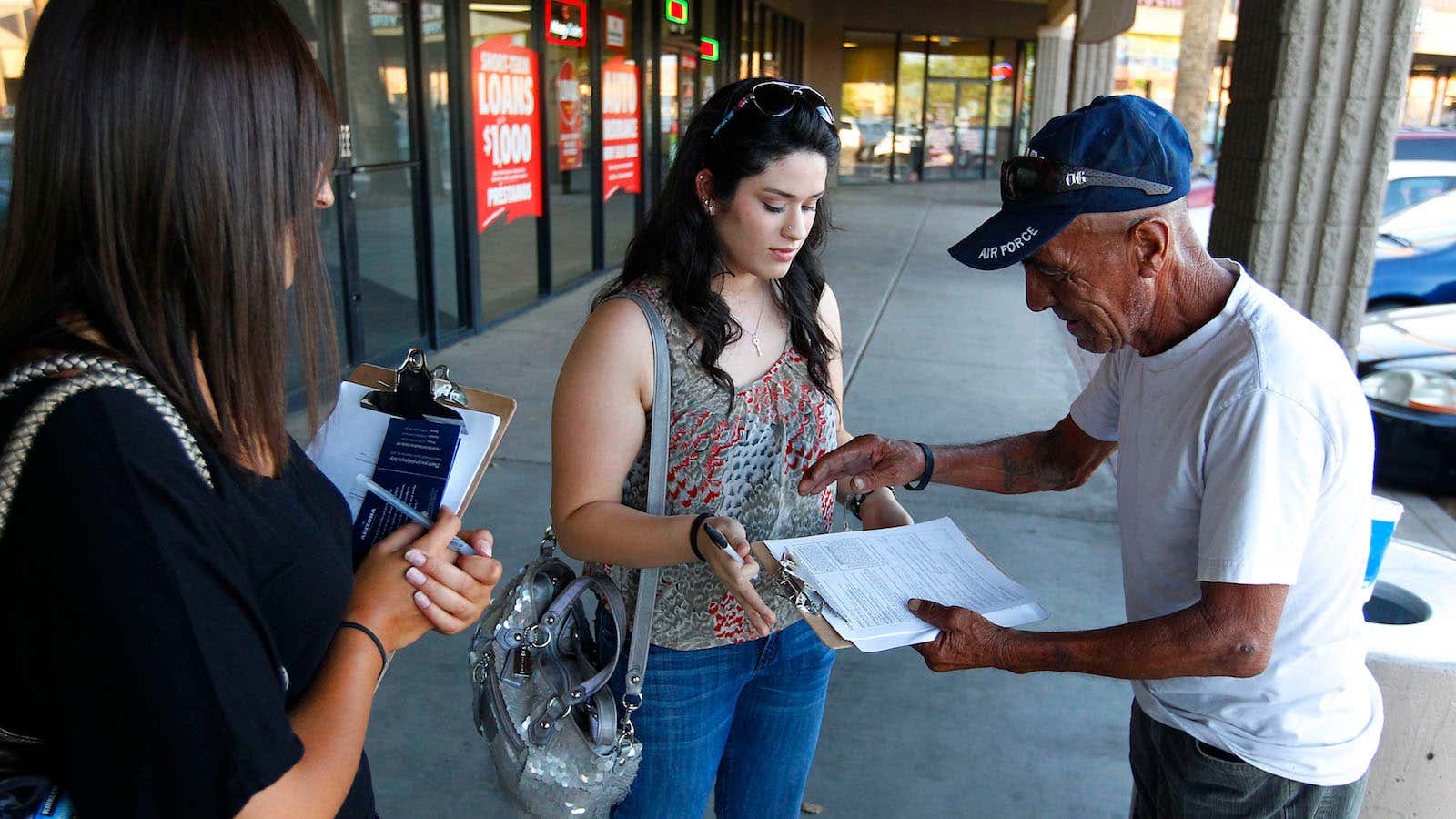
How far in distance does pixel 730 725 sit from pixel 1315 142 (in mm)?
3702

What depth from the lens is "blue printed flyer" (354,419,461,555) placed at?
1.37m

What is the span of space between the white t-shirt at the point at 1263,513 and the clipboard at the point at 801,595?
20.4 inches

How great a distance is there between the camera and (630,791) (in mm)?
1918

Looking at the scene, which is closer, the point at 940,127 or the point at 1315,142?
the point at 1315,142

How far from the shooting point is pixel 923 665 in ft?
12.1

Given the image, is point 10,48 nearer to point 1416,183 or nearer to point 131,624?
point 131,624

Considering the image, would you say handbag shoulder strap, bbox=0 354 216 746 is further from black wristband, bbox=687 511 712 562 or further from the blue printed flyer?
black wristband, bbox=687 511 712 562

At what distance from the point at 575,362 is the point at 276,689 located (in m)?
0.87

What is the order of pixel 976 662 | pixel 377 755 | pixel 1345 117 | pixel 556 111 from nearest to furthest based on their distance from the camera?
pixel 976 662 < pixel 377 755 < pixel 1345 117 < pixel 556 111

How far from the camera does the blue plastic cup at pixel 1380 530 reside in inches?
83.4

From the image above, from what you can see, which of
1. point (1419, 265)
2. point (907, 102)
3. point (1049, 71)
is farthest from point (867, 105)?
point (1419, 265)

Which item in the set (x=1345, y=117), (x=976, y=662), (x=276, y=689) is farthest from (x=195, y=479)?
(x=1345, y=117)

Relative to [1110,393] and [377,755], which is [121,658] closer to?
[1110,393]

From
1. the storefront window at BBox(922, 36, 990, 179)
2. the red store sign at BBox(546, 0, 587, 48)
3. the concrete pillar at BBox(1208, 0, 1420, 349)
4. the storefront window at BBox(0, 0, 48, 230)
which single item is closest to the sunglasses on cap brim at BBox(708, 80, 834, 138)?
the concrete pillar at BBox(1208, 0, 1420, 349)
